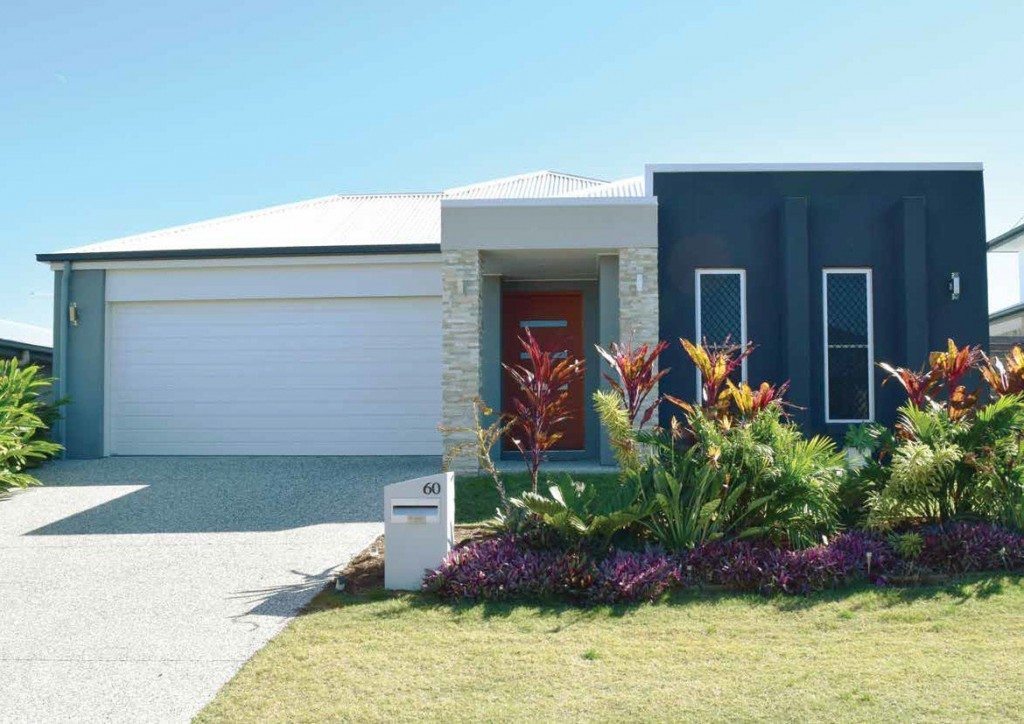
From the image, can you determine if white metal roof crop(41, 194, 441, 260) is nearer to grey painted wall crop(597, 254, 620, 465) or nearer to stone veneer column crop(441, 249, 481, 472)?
stone veneer column crop(441, 249, 481, 472)

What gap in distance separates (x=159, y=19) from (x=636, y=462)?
8.60 m

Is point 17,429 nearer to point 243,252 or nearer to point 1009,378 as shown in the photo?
point 243,252

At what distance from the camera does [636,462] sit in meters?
7.97

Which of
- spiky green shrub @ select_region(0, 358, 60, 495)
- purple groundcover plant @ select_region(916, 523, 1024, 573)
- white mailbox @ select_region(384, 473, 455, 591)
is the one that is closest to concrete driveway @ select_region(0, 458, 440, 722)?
spiky green shrub @ select_region(0, 358, 60, 495)

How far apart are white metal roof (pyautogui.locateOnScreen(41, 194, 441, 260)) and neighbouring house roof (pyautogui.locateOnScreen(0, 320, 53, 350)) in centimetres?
413

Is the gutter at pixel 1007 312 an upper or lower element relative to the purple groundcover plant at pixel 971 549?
upper

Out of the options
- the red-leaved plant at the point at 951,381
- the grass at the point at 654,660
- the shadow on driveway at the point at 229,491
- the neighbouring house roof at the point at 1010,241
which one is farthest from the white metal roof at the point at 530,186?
the neighbouring house roof at the point at 1010,241

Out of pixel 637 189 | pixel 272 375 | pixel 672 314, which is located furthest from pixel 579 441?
pixel 272 375

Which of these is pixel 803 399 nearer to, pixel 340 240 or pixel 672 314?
pixel 672 314

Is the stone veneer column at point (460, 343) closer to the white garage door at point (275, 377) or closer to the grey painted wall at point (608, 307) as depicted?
the grey painted wall at point (608, 307)

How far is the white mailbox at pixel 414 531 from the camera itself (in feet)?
22.8

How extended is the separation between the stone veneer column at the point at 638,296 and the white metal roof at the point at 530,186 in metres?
3.64

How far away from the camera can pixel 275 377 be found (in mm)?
14562

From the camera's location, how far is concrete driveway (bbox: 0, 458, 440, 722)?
201 inches
